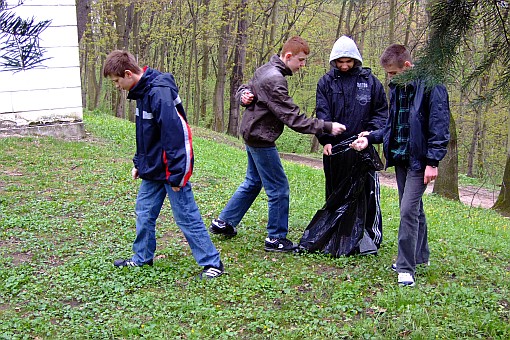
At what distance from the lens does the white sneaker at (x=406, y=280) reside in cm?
424

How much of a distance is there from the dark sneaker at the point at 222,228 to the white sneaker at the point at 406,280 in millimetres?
1926

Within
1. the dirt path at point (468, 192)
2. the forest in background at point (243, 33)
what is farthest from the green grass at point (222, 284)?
the forest in background at point (243, 33)

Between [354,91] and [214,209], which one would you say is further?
[214,209]

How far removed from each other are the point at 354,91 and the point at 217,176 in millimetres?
4545

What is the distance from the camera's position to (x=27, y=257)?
Answer: 491 cm

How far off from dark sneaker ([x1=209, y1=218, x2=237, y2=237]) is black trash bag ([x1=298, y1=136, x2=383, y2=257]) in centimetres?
103

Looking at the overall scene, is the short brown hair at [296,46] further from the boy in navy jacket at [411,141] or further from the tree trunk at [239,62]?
the tree trunk at [239,62]

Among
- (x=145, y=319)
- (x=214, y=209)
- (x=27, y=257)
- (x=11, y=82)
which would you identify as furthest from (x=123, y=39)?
(x=145, y=319)

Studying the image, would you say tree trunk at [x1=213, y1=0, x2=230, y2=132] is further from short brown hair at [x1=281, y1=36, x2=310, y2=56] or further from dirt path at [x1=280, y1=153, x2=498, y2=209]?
short brown hair at [x1=281, y1=36, x2=310, y2=56]

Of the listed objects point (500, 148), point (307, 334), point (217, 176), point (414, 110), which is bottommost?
point (500, 148)

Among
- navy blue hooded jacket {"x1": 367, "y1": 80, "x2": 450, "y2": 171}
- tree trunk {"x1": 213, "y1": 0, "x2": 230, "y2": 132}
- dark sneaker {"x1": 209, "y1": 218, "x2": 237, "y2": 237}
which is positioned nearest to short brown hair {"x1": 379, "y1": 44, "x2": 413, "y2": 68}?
navy blue hooded jacket {"x1": 367, "y1": 80, "x2": 450, "y2": 171}

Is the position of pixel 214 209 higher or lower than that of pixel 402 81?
lower

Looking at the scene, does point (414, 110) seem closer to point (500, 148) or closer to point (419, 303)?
point (419, 303)

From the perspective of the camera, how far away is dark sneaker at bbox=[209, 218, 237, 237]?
5.52 meters
